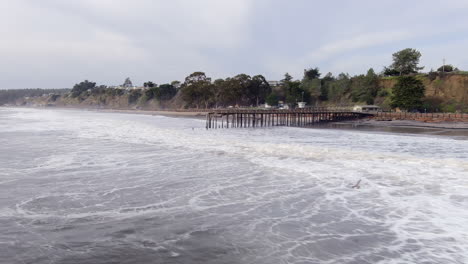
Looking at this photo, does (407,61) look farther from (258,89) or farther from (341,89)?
(258,89)

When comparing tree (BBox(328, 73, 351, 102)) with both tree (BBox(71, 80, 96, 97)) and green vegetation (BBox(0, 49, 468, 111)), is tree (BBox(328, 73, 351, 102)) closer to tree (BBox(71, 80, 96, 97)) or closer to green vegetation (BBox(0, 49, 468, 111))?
green vegetation (BBox(0, 49, 468, 111))

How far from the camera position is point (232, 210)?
34.0 ft

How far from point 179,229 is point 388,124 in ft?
150

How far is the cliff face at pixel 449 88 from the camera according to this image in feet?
209

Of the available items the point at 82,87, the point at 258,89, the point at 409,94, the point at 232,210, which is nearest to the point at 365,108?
the point at 409,94

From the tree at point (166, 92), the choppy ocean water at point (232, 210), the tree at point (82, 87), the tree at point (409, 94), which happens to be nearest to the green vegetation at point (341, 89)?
the tree at point (409, 94)

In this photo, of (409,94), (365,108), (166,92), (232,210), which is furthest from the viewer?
(166,92)

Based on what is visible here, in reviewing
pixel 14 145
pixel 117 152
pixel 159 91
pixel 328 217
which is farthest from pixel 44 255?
pixel 159 91

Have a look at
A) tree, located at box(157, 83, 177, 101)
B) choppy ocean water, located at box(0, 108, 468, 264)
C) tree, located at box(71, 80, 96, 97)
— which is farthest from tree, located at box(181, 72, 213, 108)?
tree, located at box(71, 80, 96, 97)

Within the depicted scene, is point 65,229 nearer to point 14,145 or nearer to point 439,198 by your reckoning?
point 439,198

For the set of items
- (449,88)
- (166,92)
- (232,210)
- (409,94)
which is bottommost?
(232,210)

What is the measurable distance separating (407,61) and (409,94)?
23.7m

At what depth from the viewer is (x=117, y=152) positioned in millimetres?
21125

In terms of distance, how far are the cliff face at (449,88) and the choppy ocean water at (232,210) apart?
53391mm
